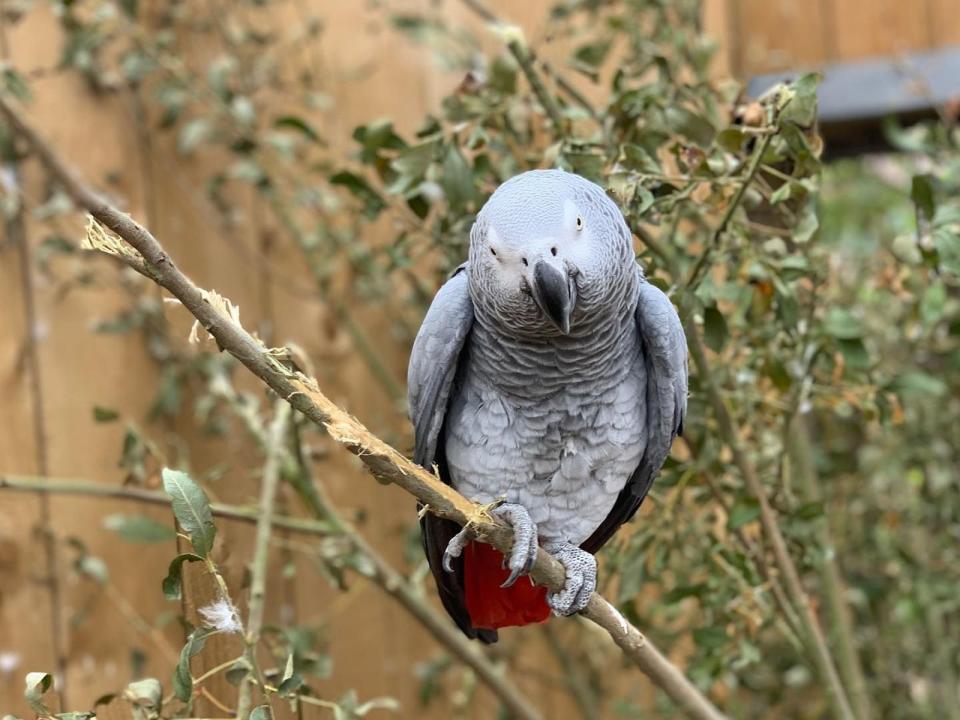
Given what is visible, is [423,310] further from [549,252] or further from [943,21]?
[943,21]

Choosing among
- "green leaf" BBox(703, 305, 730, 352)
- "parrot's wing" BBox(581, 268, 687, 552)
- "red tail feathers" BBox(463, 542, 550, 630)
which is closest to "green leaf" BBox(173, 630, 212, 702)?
"red tail feathers" BBox(463, 542, 550, 630)

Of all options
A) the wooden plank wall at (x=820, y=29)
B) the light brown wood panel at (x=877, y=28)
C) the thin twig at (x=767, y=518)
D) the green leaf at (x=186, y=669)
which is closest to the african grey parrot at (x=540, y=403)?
the thin twig at (x=767, y=518)

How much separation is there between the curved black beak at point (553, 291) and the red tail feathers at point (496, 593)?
0.31 m

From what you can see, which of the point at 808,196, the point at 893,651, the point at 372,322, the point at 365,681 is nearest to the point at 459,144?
the point at 808,196

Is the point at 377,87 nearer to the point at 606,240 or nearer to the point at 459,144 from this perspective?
the point at 459,144

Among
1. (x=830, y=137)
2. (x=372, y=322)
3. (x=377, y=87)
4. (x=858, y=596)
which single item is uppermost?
(x=377, y=87)

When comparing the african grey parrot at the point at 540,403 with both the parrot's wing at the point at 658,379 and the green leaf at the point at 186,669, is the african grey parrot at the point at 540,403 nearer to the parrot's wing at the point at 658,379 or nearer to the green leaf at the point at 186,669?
the parrot's wing at the point at 658,379

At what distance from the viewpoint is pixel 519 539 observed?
0.78 m

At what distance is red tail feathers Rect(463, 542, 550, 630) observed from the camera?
0.92 m

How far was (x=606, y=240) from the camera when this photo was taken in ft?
2.28

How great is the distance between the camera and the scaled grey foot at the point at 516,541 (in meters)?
0.76

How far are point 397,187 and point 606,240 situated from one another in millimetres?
332

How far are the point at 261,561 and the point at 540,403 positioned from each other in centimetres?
36

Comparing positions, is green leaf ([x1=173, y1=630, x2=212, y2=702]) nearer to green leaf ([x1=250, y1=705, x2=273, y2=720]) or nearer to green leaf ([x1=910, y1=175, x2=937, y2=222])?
green leaf ([x1=250, y1=705, x2=273, y2=720])
